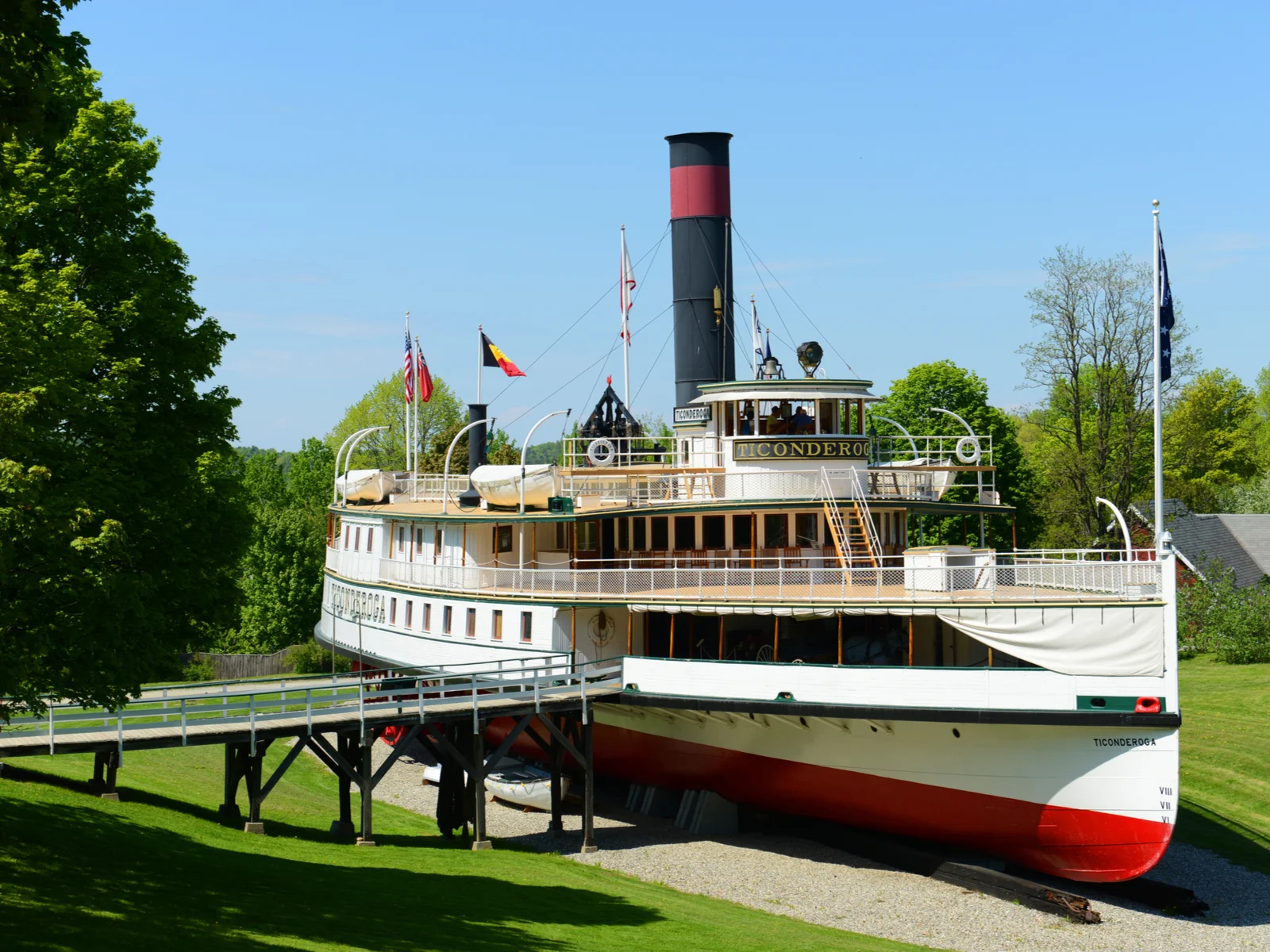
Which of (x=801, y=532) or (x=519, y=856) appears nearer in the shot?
(x=519, y=856)

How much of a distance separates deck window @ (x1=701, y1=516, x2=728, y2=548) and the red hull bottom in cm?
445

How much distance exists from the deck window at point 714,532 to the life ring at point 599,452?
3.42 m

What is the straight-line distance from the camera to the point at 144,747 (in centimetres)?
2245

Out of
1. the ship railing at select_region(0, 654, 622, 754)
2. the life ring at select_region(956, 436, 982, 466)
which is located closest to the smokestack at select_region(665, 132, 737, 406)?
the life ring at select_region(956, 436, 982, 466)

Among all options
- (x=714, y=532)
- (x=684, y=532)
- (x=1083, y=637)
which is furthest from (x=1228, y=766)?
(x=684, y=532)

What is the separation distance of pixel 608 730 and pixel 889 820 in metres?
7.18

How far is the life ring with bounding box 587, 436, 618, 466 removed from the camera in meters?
32.2

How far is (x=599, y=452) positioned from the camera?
33594mm

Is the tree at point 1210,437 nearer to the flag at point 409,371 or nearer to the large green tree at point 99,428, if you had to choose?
the flag at point 409,371

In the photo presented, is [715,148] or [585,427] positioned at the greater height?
[715,148]

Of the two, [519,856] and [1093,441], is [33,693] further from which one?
[1093,441]

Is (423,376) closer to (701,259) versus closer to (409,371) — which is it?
(409,371)

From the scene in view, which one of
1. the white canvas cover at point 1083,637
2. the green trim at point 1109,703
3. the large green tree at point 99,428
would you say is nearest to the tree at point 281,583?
the large green tree at point 99,428

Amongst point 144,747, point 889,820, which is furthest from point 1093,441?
Result: point 144,747
